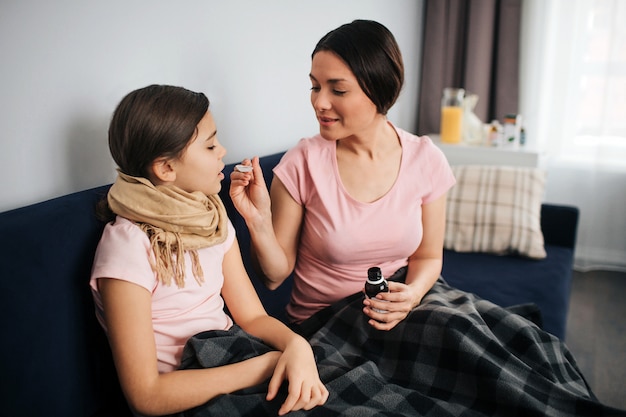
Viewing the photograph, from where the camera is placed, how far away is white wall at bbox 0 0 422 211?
106cm

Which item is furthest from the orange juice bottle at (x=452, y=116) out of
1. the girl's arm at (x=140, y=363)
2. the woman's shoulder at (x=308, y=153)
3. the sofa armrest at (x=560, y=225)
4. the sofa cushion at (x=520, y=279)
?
the girl's arm at (x=140, y=363)

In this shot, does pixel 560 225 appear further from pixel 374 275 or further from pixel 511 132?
pixel 374 275

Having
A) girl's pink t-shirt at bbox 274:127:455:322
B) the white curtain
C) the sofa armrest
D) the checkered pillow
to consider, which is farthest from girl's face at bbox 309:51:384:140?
the white curtain

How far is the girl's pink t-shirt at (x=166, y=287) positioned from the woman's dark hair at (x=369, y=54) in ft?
1.63

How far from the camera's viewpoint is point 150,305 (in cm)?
98

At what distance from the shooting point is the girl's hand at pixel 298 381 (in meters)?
0.99

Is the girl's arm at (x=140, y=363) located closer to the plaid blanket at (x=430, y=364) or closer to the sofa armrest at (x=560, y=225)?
the plaid blanket at (x=430, y=364)

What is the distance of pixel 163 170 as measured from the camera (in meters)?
1.06

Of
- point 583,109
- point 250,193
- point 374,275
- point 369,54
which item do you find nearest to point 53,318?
point 250,193

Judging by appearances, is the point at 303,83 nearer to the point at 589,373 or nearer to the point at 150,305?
the point at 150,305

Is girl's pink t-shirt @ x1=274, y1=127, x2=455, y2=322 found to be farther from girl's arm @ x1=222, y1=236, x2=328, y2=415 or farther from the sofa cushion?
the sofa cushion

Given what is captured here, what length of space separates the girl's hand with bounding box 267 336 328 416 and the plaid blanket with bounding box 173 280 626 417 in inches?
0.7

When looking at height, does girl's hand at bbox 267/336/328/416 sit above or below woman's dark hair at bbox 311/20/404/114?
below

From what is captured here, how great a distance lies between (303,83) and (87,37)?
1096 millimetres
